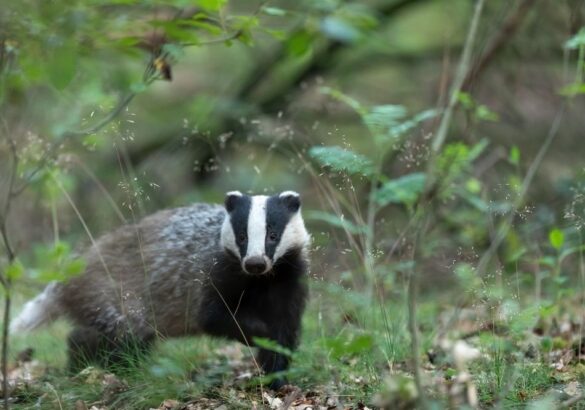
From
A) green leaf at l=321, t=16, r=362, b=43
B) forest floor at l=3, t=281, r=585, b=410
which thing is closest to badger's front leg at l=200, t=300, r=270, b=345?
forest floor at l=3, t=281, r=585, b=410

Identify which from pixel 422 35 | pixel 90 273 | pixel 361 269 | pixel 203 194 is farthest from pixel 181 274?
pixel 422 35

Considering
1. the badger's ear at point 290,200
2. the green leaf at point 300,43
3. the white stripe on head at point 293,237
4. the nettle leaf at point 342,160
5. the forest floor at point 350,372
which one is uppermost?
the green leaf at point 300,43

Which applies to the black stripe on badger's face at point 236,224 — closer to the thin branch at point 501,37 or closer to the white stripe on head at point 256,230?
the white stripe on head at point 256,230

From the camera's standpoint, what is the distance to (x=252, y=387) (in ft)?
14.4

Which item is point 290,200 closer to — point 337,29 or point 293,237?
point 293,237

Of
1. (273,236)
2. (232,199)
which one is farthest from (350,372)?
(232,199)

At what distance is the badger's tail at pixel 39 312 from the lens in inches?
227

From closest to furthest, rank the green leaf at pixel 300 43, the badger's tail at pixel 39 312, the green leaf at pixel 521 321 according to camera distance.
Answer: the green leaf at pixel 521 321
the green leaf at pixel 300 43
the badger's tail at pixel 39 312

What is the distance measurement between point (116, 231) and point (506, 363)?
2.88 meters

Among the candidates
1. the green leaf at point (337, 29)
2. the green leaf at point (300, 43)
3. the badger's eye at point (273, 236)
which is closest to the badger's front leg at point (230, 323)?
the badger's eye at point (273, 236)

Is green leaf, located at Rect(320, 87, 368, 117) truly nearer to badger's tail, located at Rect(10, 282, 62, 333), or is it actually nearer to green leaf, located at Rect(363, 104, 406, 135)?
green leaf, located at Rect(363, 104, 406, 135)

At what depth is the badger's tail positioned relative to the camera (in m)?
5.76

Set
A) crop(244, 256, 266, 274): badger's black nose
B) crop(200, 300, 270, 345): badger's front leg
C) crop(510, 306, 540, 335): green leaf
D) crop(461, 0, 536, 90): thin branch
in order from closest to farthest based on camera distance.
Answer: crop(510, 306, 540, 335): green leaf, crop(244, 256, 266, 274): badger's black nose, crop(200, 300, 270, 345): badger's front leg, crop(461, 0, 536, 90): thin branch

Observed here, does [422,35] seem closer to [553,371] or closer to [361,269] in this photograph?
[361,269]
